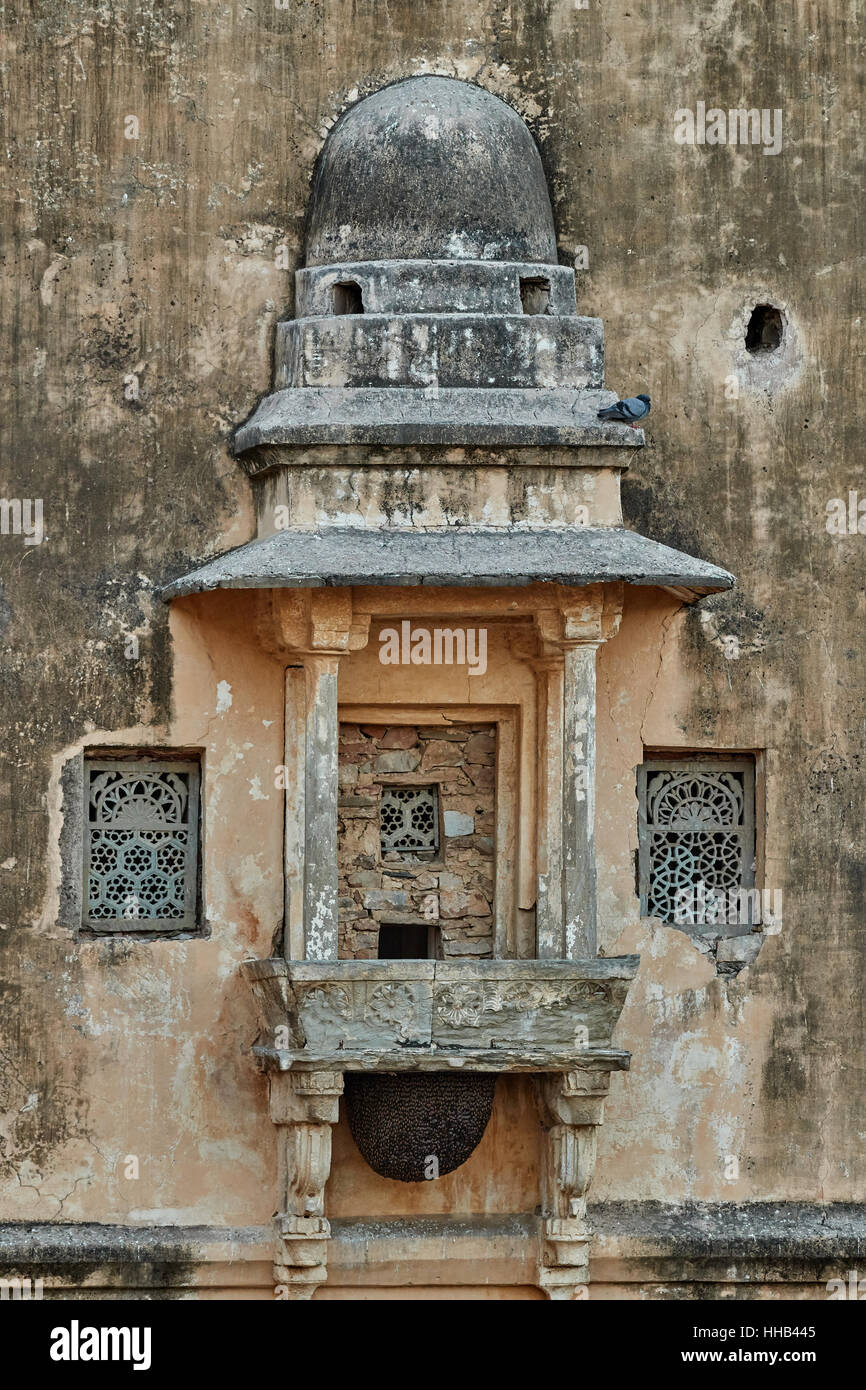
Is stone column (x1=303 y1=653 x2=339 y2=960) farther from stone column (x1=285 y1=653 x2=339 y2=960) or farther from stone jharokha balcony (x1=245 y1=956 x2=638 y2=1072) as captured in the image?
stone jharokha balcony (x1=245 y1=956 x2=638 y2=1072)

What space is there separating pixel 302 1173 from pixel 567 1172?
115cm

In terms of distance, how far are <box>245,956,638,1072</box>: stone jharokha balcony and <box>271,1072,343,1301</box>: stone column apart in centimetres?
14

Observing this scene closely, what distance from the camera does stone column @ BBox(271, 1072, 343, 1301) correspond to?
1245 centimetres

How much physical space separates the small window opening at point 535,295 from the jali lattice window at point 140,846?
2.53m

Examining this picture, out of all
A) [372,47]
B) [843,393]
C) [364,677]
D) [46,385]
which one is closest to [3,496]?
[46,385]

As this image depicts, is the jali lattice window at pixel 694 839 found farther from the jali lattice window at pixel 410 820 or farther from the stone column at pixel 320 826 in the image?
the stone column at pixel 320 826

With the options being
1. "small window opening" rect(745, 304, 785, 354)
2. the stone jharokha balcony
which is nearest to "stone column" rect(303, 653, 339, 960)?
the stone jharokha balcony

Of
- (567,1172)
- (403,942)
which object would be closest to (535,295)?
(403,942)

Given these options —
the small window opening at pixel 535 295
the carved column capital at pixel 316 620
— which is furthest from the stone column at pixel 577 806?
the small window opening at pixel 535 295

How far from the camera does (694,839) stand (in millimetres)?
13289

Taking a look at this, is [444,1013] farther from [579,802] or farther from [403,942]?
[403,942]

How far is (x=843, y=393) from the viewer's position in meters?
13.4

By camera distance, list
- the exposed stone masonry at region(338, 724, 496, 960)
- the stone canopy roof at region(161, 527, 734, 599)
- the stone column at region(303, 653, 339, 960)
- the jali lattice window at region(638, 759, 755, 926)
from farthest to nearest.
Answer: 1. the jali lattice window at region(638, 759, 755, 926)
2. the exposed stone masonry at region(338, 724, 496, 960)
3. the stone column at region(303, 653, 339, 960)
4. the stone canopy roof at region(161, 527, 734, 599)

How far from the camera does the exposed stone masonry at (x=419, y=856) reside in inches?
514
